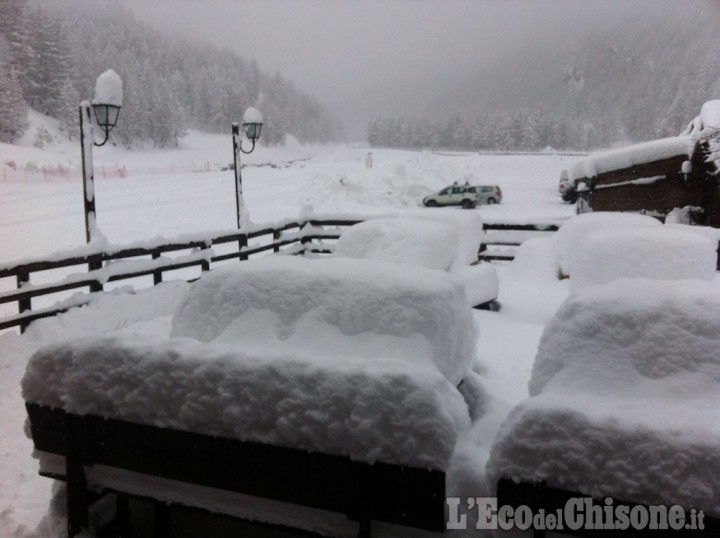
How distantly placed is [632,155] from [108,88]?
9.31 meters

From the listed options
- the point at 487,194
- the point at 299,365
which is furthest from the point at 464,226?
the point at 487,194

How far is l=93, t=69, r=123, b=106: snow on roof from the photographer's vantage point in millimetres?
6926

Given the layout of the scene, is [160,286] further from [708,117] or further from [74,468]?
[708,117]

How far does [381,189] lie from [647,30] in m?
24.4

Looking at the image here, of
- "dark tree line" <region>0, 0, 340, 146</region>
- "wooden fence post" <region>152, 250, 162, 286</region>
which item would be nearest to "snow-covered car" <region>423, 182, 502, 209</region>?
"dark tree line" <region>0, 0, 340, 146</region>

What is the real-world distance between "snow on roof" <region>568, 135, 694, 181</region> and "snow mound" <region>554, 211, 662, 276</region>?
1206 mm

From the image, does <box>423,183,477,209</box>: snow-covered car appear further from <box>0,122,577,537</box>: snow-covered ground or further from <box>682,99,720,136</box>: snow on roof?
<box>682,99,720,136</box>: snow on roof

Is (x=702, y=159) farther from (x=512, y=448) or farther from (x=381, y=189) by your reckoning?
(x=381, y=189)

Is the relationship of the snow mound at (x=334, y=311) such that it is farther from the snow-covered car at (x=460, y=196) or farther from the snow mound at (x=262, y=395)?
the snow-covered car at (x=460, y=196)

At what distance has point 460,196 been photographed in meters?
25.9

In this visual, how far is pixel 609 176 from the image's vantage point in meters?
11.2

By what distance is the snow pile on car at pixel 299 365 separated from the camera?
1.95 meters

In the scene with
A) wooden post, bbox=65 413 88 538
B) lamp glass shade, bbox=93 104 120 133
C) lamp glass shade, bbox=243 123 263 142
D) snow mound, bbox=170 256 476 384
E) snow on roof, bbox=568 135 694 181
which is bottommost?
wooden post, bbox=65 413 88 538

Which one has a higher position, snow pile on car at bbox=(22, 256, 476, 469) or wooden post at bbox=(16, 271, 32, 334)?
snow pile on car at bbox=(22, 256, 476, 469)
